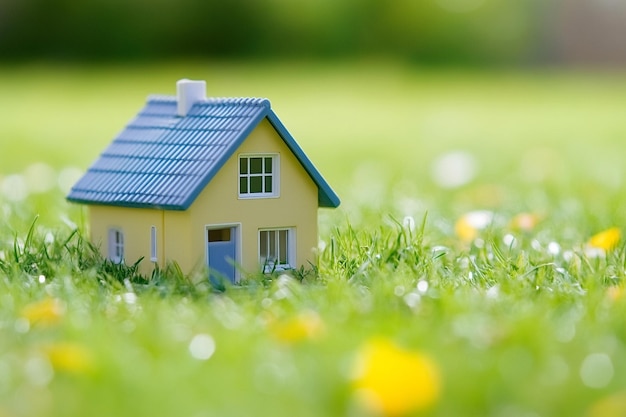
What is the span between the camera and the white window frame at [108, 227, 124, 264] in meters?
3.54

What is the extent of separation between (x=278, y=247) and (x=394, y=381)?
143 centimetres

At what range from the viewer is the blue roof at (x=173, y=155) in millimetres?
3250

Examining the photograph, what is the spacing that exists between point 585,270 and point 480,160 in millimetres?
3948

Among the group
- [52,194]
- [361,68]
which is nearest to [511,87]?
[361,68]

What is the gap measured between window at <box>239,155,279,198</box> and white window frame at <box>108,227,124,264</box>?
443mm

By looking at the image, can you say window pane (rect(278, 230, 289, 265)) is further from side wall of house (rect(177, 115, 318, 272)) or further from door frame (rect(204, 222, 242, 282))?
door frame (rect(204, 222, 242, 282))

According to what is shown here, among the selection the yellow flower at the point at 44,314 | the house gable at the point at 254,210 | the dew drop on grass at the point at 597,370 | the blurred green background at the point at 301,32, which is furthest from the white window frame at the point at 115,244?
the blurred green background at the point at 301,32

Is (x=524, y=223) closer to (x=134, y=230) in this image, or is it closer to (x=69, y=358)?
(x=134, y=230)

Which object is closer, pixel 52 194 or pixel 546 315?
pixel 546 315

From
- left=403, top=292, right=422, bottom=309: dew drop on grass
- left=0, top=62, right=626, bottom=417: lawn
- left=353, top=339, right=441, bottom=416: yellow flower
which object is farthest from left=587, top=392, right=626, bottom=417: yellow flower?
left=403, top=292, right=422, bottom=309: dew drop on grass

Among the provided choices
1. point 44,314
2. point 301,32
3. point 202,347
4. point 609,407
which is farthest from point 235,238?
point 301,32

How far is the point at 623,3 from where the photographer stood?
21.2 metres

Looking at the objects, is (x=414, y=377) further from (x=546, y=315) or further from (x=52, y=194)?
(x=52, y=194)

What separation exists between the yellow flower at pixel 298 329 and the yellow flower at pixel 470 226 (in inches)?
63.3
